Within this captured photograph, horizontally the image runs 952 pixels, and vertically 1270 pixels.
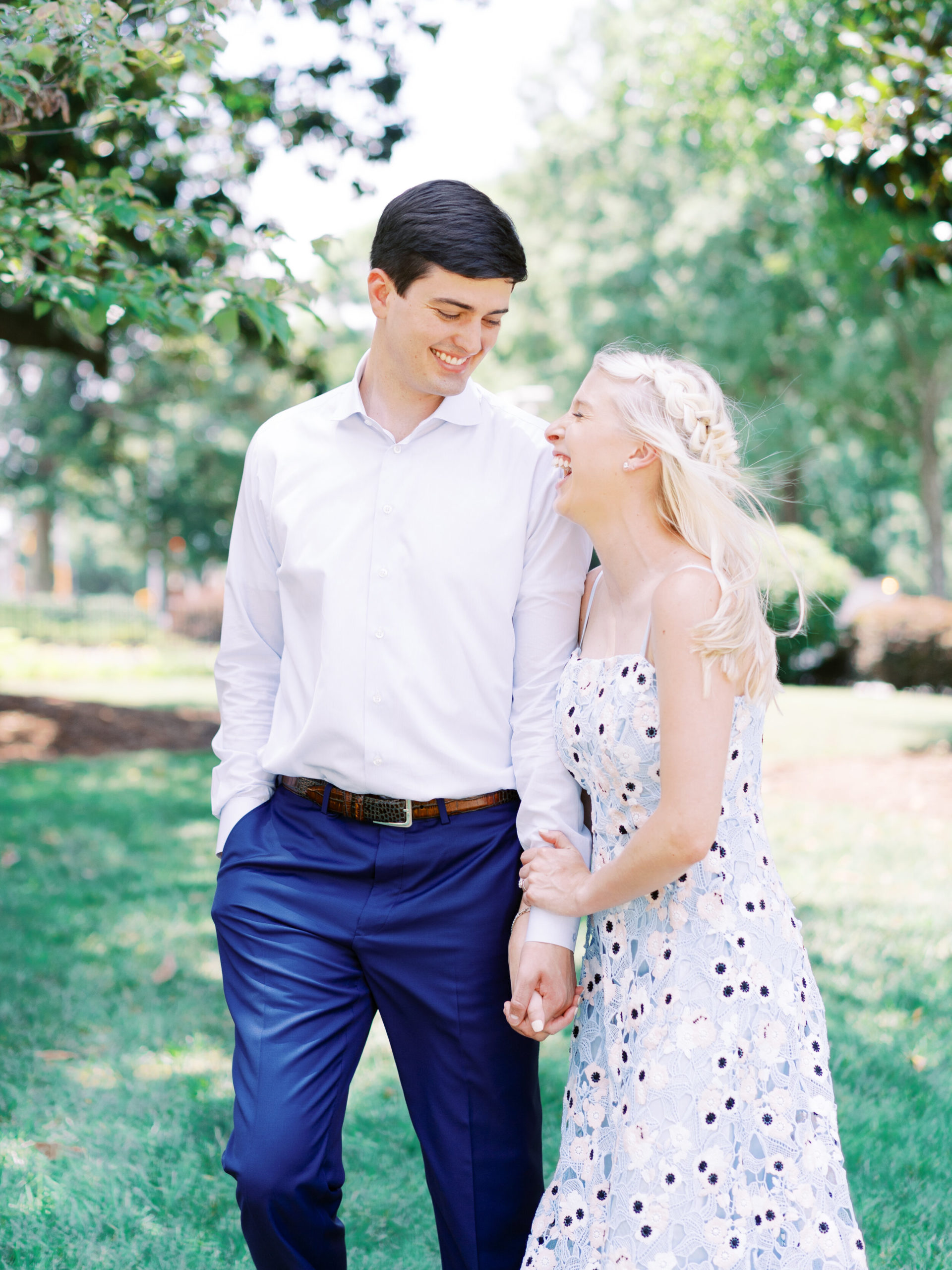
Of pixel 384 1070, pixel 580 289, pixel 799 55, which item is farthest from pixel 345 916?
pixel 580 289

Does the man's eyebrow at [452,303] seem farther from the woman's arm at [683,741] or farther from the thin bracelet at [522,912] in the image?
the thin bracelet at [522,912]

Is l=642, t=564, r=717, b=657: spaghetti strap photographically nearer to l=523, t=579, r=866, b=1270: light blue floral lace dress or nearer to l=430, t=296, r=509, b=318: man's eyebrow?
l=523, t=579, r=866, b=1270: light blue floral lace dress

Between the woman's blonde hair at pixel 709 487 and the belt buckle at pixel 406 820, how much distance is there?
2.55 ft

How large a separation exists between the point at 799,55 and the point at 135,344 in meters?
13.5

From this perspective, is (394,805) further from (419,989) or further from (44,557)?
(44,557)

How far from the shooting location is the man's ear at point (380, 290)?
268cm

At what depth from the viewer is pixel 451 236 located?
8.25 feet

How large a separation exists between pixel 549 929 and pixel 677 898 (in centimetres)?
29

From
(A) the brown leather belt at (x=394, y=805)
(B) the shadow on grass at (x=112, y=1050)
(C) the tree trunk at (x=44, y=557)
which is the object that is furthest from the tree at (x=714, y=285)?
(C) the tree trunk at (x=44, y=557)

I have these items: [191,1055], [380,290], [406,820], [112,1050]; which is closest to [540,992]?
[406,820]

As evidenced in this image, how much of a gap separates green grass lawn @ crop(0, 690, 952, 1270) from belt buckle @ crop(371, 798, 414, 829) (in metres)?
1.55

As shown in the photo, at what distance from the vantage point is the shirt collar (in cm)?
274

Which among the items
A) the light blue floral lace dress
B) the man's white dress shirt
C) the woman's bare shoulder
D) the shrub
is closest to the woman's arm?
the woman's bare shoulder

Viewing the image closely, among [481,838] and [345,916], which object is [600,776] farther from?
[345,916]
